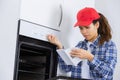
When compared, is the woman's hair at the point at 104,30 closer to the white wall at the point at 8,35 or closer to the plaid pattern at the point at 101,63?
the plaid pattern at the point at 101,63

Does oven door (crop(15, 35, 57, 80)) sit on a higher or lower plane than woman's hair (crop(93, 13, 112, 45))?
lower

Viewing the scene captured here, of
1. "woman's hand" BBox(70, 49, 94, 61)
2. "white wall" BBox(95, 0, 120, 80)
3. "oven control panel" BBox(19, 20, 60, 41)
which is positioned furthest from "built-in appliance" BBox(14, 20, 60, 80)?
"white wall" BBox(95, 0, 120, 80)

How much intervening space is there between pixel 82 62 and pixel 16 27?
59 cm

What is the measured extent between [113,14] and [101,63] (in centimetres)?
81

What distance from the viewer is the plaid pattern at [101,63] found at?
1884 millimetres

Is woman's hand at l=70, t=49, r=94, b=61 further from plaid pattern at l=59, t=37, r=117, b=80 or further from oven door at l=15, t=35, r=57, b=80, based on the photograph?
oven door at l=15, t=35, r=57, b=80

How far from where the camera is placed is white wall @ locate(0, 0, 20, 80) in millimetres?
1788

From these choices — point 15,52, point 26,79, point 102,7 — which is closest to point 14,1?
point 15,52

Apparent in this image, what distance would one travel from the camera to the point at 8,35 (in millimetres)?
1833

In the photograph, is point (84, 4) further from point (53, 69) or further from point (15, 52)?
point (15, 52)

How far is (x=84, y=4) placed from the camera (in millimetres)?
2379

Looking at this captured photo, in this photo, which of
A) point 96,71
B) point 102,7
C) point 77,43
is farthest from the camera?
point 102,7

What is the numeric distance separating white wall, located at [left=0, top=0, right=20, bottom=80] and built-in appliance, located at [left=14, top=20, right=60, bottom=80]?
0.04 meters

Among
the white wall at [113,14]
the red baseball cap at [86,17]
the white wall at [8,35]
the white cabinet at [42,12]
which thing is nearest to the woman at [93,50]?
the red baseball cap at [86,17]
